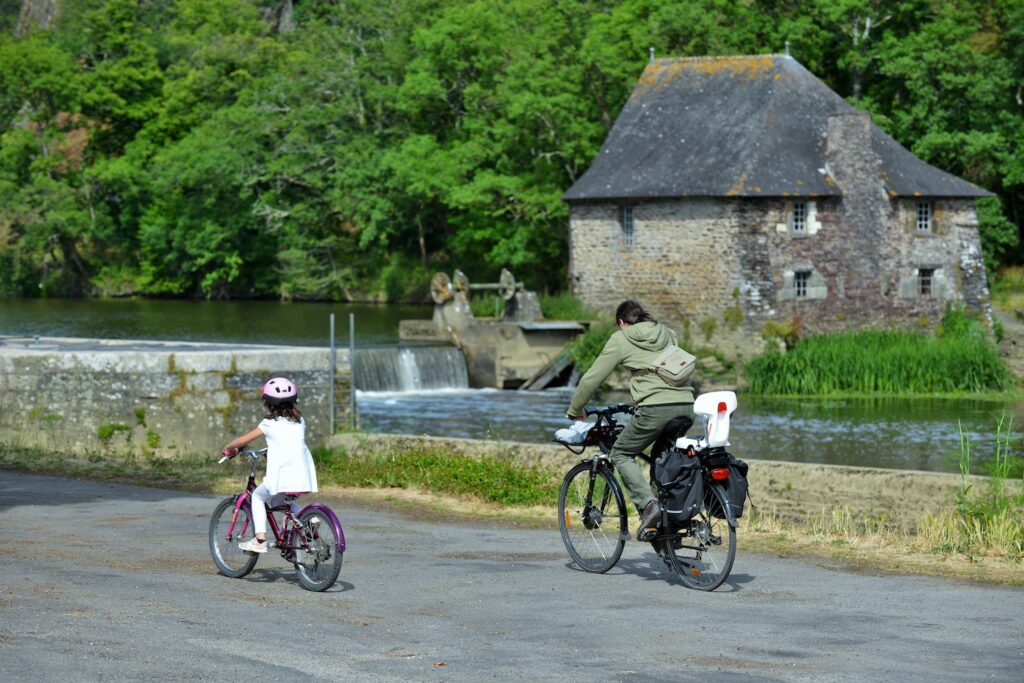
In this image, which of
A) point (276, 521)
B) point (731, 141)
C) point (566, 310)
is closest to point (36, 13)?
point (566, 310)

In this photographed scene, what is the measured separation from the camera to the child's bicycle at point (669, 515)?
10.6 metres

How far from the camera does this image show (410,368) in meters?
41.0

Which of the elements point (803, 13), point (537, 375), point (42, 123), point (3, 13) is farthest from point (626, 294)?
point (3, 13)

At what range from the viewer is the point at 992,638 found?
356 inches

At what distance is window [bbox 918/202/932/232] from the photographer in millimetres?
45812

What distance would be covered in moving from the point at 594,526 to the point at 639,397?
0.98 m

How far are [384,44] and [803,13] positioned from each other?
18782 mm

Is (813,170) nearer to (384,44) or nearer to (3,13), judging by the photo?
(384,44)

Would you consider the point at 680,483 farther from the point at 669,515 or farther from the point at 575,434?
the point at 575,434

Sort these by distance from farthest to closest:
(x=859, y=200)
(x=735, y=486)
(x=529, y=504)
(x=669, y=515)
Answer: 1. (x=859, y=200)
2. (x=529, y=504)
3. (x=669, y=515)
4. (x=735, y=486)

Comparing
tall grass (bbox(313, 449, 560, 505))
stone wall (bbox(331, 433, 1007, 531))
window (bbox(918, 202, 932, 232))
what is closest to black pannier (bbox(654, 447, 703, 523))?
stone wall (bbox(331, 433, 1007, 531))

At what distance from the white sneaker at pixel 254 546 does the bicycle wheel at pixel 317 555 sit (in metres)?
0.27

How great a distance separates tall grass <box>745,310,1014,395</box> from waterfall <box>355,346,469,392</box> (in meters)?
7.49

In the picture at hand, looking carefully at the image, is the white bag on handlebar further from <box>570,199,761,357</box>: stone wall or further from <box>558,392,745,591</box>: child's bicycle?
<box>570,199,761,357</box>: stone wall
